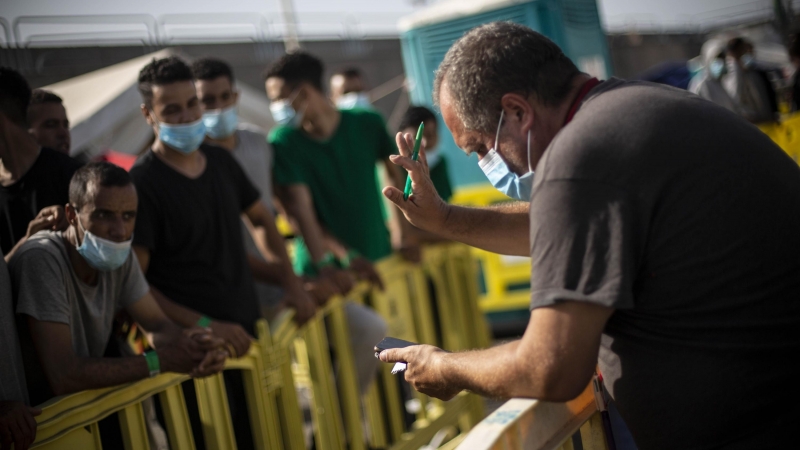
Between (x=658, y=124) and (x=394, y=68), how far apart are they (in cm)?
2085

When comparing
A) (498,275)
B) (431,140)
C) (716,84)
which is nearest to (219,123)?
(431,140)

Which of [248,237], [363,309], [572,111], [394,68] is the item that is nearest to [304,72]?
[248,237]

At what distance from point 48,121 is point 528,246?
209cm

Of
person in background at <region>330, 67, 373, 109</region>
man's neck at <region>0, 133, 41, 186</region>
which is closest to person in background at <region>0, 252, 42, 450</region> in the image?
man's neck at <region>0, 133, 41, 186</region>

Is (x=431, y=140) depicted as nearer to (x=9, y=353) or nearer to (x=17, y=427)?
(x=9, y=353)

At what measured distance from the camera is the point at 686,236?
1.76 metres

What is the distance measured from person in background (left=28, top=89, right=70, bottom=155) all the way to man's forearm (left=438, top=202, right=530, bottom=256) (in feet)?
5.61

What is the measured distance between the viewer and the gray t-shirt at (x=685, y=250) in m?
1.70

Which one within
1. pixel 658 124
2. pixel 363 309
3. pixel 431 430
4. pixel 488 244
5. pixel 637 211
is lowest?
pixel 431 430

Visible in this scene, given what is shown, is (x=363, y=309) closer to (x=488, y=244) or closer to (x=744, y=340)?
(x=488, y=244)

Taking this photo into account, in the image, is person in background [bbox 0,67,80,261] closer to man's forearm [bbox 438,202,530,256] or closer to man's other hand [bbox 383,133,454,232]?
man's other hand [bbox 383,133,454,232]

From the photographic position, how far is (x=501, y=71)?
6.50 ft

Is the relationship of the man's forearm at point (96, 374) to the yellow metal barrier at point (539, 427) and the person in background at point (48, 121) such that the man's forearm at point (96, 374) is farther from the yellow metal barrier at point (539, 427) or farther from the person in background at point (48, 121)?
the yellow metal barrier at point (539, 427)

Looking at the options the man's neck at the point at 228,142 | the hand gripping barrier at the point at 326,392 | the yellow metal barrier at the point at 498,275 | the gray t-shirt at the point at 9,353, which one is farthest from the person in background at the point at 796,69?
the gray t-shirt at the point at 9,353
